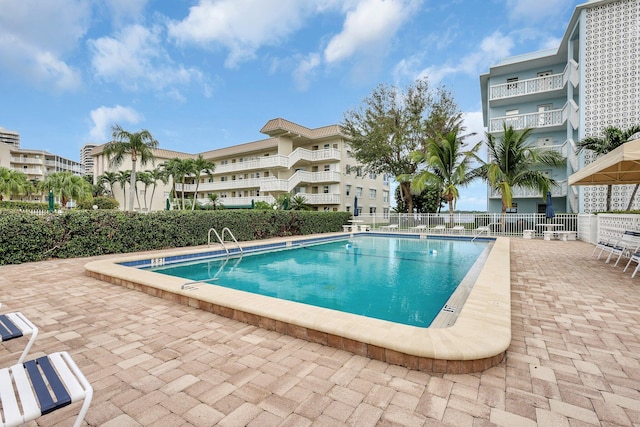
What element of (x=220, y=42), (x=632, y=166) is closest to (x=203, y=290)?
(x=632, y=166)

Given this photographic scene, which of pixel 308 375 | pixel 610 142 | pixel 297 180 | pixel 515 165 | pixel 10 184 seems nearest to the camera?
pixel 308 375

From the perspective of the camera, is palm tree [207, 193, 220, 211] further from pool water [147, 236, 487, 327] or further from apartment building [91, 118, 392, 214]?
pool water [147, 236, 487, 327]

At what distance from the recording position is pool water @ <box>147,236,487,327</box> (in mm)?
5692

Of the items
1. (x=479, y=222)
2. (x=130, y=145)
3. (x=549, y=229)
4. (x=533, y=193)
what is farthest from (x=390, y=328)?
(x=130, y=145)

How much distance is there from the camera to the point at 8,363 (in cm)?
280

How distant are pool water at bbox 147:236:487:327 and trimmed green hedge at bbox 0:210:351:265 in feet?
8.74

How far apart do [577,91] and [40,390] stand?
81.9ft

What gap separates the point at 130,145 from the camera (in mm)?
25781

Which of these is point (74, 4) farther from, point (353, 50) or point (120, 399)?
point (120, 399)

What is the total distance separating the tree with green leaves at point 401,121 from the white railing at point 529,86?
2900mm

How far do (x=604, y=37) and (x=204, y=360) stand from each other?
24274 millimetres

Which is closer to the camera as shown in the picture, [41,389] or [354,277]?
[41,389]

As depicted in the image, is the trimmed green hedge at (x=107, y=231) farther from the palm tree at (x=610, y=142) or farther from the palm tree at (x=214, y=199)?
the palm tree at (x=610, y=142)

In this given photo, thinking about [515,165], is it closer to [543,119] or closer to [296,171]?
[543,119]
